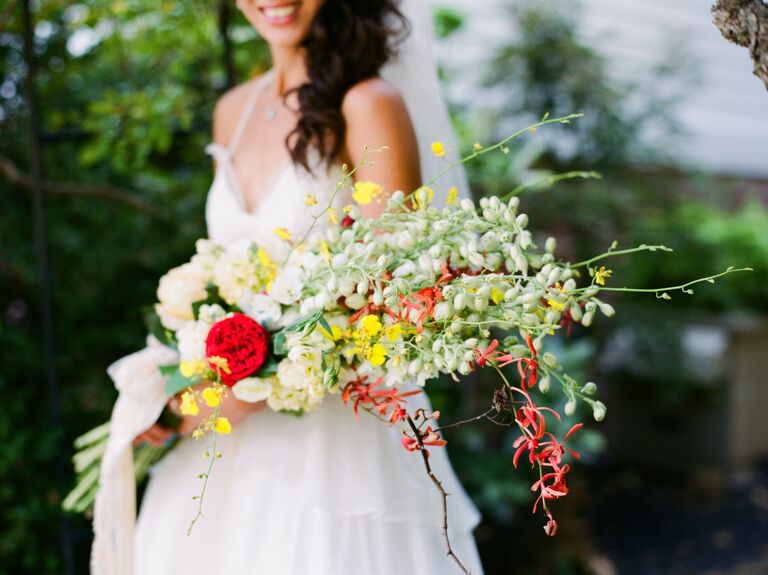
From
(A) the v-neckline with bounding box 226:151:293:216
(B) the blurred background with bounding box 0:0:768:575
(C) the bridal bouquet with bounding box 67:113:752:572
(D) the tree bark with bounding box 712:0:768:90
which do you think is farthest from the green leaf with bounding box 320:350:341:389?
(B) the blurred background with bounding box 0:0:768:575

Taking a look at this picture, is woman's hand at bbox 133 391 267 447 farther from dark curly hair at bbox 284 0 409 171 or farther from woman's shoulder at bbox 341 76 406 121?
woman's shoulder at bbox 341 76 406 121

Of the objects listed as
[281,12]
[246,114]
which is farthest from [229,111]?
[281,12]

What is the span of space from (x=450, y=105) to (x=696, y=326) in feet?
6.72

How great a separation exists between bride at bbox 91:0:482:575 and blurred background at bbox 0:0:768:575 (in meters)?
0.87

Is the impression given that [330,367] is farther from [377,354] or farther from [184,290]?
[184,290]

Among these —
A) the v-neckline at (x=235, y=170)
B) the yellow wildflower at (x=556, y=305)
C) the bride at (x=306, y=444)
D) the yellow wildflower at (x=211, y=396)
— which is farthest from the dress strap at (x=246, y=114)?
the yellow wildflower at (x=556, y=305)

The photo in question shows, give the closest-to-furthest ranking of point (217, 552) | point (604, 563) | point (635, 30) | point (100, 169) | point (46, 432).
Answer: point (217, 552)
point (46, 432)
point (100, 169)
point (604, 563)
point (635, 30)

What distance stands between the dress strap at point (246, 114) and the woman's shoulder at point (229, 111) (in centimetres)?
2

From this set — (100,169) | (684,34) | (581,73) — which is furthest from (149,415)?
(684,34)

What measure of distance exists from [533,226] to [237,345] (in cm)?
299

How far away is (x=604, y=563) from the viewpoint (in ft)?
11.6

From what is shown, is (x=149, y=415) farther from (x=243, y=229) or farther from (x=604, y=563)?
(x=604, y=563)

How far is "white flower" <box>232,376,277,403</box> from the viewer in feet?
4.84

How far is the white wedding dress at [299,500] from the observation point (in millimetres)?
1615
